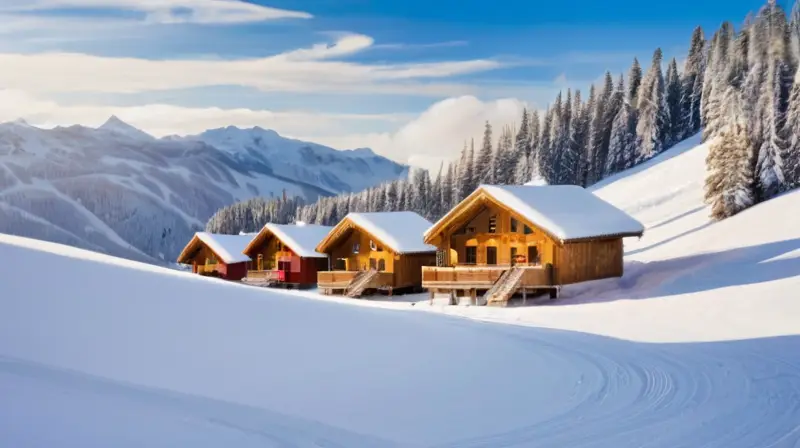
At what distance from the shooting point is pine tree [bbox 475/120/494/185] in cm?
10619

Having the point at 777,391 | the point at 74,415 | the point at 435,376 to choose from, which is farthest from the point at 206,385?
the point at 777,391

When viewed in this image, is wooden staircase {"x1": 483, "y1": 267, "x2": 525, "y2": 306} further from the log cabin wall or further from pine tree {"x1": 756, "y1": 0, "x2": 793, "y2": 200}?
pine tree {"x1": 756, "y1": 0, "x2": 793, "y2": 200}

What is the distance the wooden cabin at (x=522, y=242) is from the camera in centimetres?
3600

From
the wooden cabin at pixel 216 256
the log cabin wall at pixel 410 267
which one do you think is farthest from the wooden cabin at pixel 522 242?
the wooden cabin at pixel 216 256

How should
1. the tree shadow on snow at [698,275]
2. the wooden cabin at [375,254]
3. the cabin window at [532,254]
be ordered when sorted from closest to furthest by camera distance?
the tree shadow on snow at [698,275], the cabin window at [532,254], the wooden cabin at [375,254]

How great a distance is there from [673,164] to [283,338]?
216 ft

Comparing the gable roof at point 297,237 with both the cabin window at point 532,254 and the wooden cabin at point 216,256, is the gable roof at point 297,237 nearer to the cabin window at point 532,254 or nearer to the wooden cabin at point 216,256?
the wooden cabin at point 216,256

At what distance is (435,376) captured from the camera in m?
14.1

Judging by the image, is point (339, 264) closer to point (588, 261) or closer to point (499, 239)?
point (499, 239)

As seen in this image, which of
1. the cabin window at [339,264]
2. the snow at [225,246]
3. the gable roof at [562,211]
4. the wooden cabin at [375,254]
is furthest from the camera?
the snow at [225,246]

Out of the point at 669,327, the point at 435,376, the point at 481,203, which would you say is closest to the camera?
the point at 435,376

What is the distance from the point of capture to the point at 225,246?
218 feet

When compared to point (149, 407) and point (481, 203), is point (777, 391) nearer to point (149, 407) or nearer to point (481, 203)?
point (149, 407)

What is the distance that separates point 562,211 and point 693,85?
6942cm
